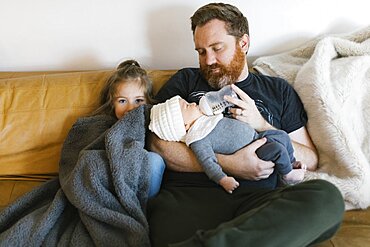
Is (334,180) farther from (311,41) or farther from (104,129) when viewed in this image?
(104,129)

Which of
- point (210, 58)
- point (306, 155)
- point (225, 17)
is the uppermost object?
point (225, 17)

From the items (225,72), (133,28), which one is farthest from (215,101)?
(133,28)

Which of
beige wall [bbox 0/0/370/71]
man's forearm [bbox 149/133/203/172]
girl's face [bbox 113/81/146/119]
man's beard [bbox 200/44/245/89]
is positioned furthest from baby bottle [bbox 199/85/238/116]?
beige wall [bbox 0/0/370/71]

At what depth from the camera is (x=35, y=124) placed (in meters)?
1.65

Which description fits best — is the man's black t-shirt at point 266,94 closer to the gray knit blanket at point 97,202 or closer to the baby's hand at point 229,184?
the gray knit blanket at point 97,202

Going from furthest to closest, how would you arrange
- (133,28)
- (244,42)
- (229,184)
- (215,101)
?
(133,28) < (244,42) < (215,101) < (229,184)

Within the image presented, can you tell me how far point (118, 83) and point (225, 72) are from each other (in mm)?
392

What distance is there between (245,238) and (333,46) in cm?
101

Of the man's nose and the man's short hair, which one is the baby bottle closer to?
the man's nose

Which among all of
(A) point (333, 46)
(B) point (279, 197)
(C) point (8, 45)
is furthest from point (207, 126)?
(C) point (8, 45)

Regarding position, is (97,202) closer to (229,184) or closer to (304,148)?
(229,184)

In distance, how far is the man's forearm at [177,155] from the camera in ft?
4.72

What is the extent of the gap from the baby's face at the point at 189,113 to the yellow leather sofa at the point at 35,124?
17.3 inches

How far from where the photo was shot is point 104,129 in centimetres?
158
